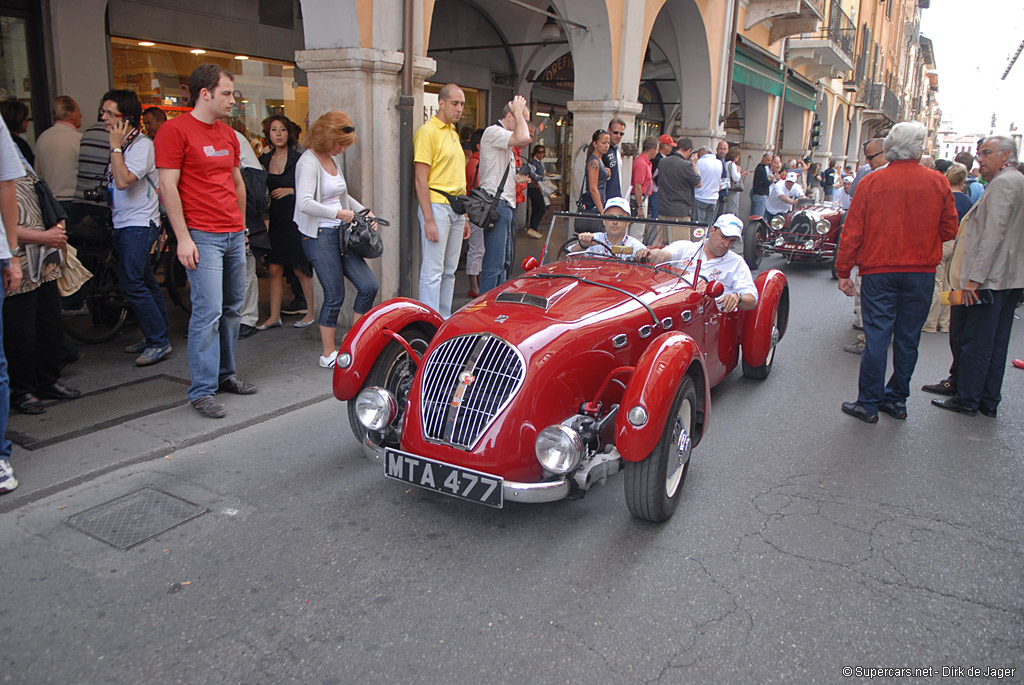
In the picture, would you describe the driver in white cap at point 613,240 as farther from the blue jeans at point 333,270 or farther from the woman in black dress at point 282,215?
the woman in black dress at point 282,215

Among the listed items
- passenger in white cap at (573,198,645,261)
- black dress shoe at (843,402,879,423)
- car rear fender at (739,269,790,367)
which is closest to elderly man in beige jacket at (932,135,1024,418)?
black dress shoe at (843,402,879,423)

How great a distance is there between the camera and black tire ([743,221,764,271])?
11.2 meters

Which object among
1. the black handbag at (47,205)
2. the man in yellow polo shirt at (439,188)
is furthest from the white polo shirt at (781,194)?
the black handbag at (47,205)

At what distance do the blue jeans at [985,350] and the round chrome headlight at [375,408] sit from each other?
13.5 ft

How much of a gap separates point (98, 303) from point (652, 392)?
206 inches

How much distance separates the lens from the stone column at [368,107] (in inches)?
241

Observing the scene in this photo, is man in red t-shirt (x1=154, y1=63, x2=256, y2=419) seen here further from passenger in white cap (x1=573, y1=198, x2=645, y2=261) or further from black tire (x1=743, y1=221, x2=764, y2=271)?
black tire (x1=743, y1=221, x2=764, y2=271)

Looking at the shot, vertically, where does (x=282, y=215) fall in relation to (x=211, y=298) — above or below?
above

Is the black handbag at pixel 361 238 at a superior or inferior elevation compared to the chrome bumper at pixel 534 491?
superior

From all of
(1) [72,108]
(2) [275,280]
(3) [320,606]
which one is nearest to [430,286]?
(2) [275,280]

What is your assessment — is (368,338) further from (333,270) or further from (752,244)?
(752,244)

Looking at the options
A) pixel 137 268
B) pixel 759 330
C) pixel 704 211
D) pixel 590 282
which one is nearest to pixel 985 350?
pixel 759 330

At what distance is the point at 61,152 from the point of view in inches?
234

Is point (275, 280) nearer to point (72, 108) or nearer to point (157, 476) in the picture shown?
point (72, 108)
